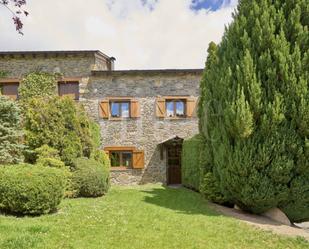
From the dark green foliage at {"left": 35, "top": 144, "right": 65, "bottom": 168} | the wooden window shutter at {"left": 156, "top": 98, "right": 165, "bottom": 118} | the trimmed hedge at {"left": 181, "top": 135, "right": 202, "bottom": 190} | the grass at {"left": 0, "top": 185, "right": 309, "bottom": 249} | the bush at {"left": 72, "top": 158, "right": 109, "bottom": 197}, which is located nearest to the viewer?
the grass at {"left": 0, "top": 185, "right": 309, "bottom": 249}

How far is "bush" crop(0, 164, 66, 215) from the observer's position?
7.45 m

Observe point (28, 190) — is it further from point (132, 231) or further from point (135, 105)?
point (135, 105)

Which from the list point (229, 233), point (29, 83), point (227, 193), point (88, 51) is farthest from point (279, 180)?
point (29, 83)

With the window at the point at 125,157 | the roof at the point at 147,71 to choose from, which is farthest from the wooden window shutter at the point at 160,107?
the window at the point at 125,157

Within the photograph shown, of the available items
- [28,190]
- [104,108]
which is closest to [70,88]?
[104,108]

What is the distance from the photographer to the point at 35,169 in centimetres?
812

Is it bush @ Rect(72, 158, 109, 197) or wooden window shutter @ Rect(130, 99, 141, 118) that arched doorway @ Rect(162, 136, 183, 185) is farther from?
bush @ Rect(72, 158, 109, 197)

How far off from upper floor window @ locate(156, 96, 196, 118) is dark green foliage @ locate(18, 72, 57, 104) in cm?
610

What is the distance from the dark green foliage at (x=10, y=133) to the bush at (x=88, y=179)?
2111 millimetres

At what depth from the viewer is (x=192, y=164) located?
14758 mm

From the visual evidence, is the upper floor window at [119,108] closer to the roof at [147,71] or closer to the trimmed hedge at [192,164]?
the roof at [147,71]

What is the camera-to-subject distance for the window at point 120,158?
18.7m

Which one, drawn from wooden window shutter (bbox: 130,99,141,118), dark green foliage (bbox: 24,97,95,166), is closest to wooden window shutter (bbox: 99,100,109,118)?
wooden window shutter (bbox: 130,99,141,118)

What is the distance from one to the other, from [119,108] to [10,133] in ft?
24.3
